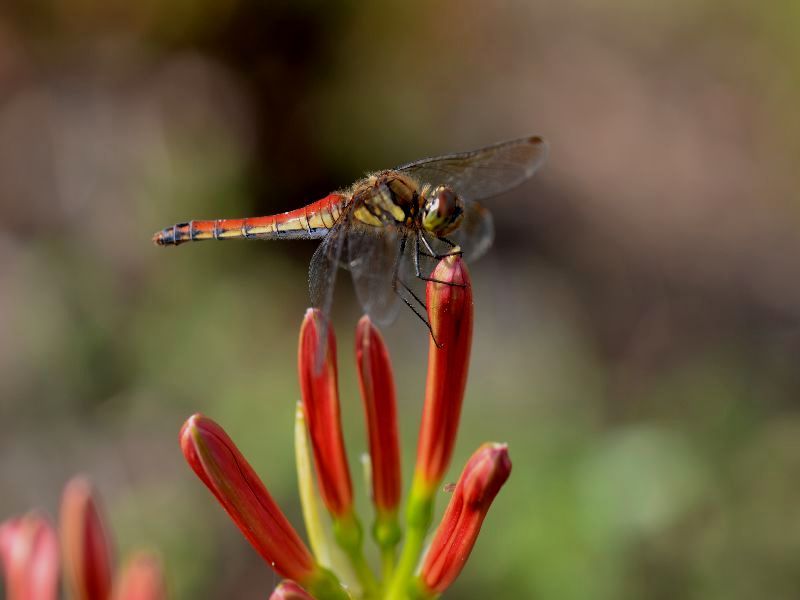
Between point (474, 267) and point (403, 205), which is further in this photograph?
point (474, 267)

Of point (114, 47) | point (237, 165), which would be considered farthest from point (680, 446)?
point (114, 47)

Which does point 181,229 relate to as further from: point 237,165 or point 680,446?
point 237,165

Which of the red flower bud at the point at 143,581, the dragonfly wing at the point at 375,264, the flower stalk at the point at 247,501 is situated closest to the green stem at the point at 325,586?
the flower stalk at the point at 247,501

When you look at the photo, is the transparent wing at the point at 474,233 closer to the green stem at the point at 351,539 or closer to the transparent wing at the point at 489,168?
the transparent wing at the point at 489,168

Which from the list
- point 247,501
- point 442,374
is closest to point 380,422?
point 442,374

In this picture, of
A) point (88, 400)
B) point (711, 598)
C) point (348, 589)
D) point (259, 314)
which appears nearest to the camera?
point (348, 589)

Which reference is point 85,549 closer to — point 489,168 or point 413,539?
point 413,539
